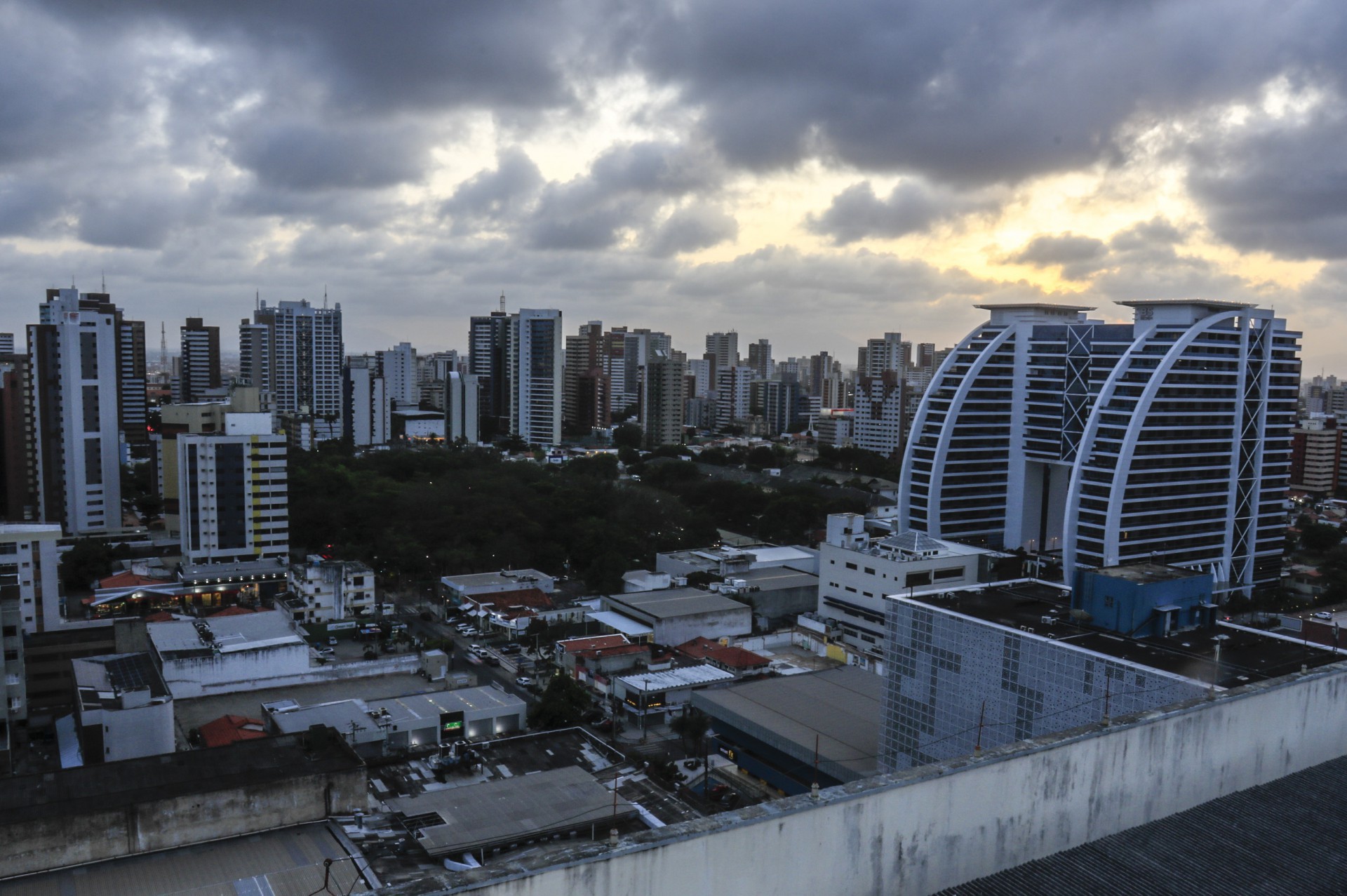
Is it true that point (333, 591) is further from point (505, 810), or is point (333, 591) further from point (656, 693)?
point (505, 810)

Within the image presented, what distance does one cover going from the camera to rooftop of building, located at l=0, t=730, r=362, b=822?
8555 millimetres

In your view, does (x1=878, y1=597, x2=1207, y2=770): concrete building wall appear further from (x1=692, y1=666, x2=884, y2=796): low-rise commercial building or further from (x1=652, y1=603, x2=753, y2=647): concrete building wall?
(x1=652, y1=603, x2=753, y2=647): concrete building wall

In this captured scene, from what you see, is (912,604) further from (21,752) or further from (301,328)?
(301,328)

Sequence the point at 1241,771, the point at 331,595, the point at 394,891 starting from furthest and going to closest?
the point at 331,595 → the point at 1241,771 → the point at 394,891

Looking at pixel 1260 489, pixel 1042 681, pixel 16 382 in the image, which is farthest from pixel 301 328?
pixel 1042 681

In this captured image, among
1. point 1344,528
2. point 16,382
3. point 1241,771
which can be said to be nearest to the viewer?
point 1241,771

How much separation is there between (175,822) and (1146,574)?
9.62m

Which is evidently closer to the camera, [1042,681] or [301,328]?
[1042,681]

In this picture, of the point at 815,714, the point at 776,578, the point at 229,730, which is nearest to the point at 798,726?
the point at 815,714

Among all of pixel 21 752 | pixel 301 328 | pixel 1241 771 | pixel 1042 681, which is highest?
pixel 301 328

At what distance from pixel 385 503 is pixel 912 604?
708 inches

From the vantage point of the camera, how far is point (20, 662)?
13344 millimetres

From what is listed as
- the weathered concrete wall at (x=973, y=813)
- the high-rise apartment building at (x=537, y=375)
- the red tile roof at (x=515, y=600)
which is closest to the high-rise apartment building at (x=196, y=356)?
the high-rise apartment building at (x=537, y=375)

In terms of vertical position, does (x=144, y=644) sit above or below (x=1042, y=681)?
below
